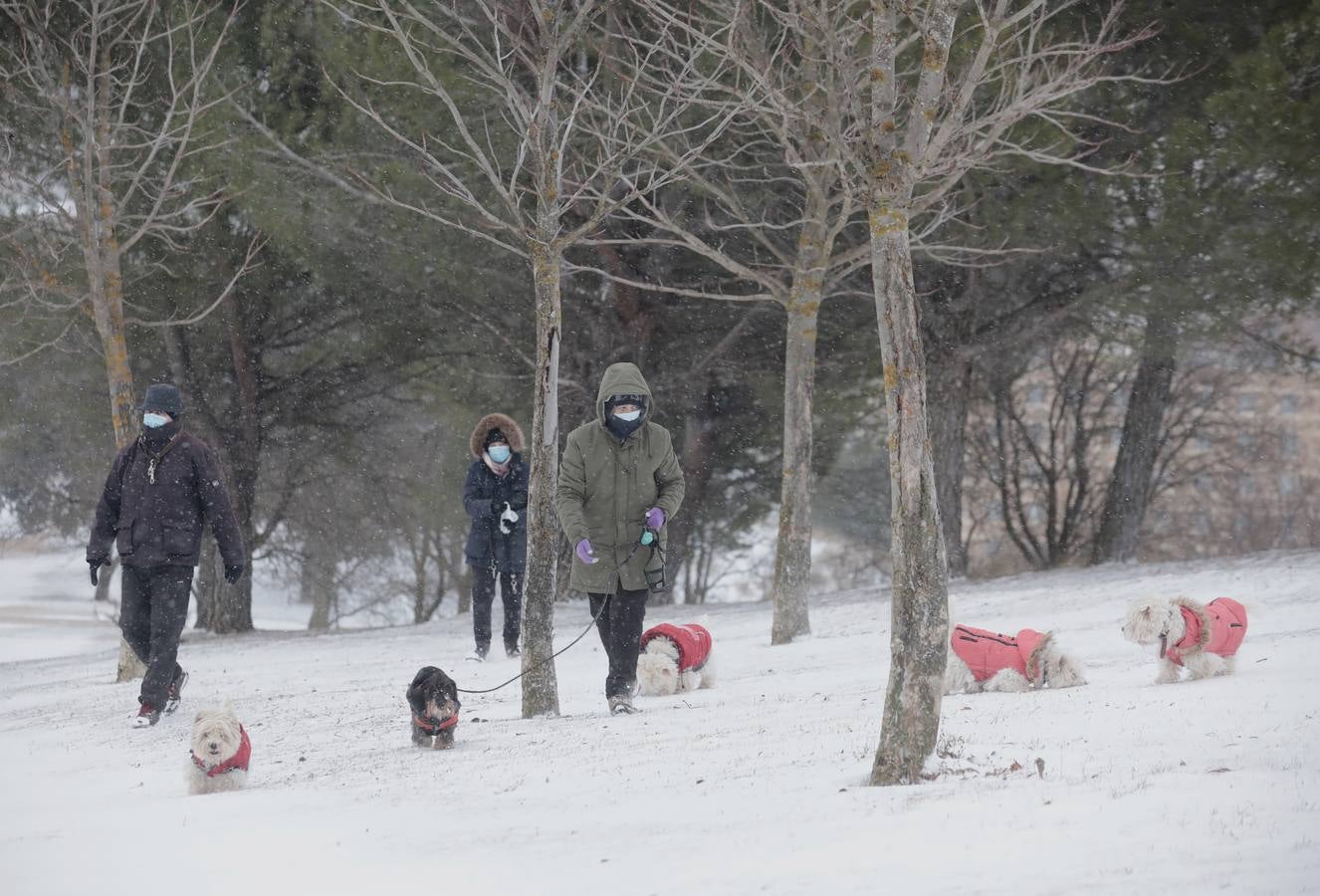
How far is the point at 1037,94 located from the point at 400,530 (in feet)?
65.3

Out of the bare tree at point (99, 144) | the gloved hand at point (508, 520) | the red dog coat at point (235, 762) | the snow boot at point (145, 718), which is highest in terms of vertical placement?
the bare tree at point (99, 144)

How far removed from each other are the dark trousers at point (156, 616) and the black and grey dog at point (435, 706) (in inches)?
87.7

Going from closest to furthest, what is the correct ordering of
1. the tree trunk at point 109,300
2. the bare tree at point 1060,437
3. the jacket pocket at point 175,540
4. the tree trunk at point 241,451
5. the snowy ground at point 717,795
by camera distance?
the snowy ground at point 717,795, the jacket pocket at point 175,540, the tree trunk at point 109,300, the tree trunk at point 241,451, the bare tree at point 1060,437

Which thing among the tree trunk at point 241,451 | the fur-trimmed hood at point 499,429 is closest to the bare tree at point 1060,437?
the tree trunk at point 241,451

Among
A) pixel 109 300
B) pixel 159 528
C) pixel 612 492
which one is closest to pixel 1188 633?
pixel 612 492

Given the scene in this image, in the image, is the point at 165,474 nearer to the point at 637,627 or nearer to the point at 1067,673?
the point at 637,627

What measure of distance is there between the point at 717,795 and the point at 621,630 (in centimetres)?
248

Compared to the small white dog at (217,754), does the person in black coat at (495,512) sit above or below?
above

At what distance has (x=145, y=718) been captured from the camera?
7.67 metres

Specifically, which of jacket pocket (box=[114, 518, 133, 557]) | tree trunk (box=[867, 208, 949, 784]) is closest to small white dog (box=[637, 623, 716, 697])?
tree trunk (box=[867, 208, 949, 784])

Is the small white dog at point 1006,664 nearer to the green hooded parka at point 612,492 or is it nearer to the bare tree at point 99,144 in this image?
the green hooded parka at point 612,492

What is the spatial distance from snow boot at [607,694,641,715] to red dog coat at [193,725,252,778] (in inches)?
88.1

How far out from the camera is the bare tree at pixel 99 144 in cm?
1136

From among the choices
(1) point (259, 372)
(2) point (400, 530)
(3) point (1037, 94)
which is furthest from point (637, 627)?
(2) point (400, 530)
